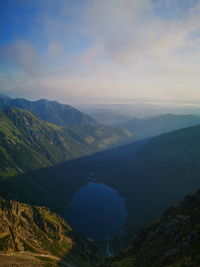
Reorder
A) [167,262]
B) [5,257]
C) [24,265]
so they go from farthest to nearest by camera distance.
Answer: [5,257], [24,265], [167,262]

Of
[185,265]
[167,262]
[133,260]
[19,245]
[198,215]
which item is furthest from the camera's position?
[19,245]

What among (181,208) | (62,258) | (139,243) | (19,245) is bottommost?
(62,258)

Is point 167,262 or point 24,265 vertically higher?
point 167,262

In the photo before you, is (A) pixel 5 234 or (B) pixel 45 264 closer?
(B) pixel 45 264

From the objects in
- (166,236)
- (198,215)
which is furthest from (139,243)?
(198,215)

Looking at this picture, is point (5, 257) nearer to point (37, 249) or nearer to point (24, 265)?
point (24, 265)

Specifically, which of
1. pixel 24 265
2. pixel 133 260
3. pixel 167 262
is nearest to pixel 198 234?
pixel 167 262

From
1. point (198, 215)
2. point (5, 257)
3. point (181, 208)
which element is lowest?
point (5, 257)

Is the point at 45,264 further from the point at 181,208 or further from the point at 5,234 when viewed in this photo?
the point at 181,208

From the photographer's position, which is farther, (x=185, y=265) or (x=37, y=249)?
(x=37, y=249)
